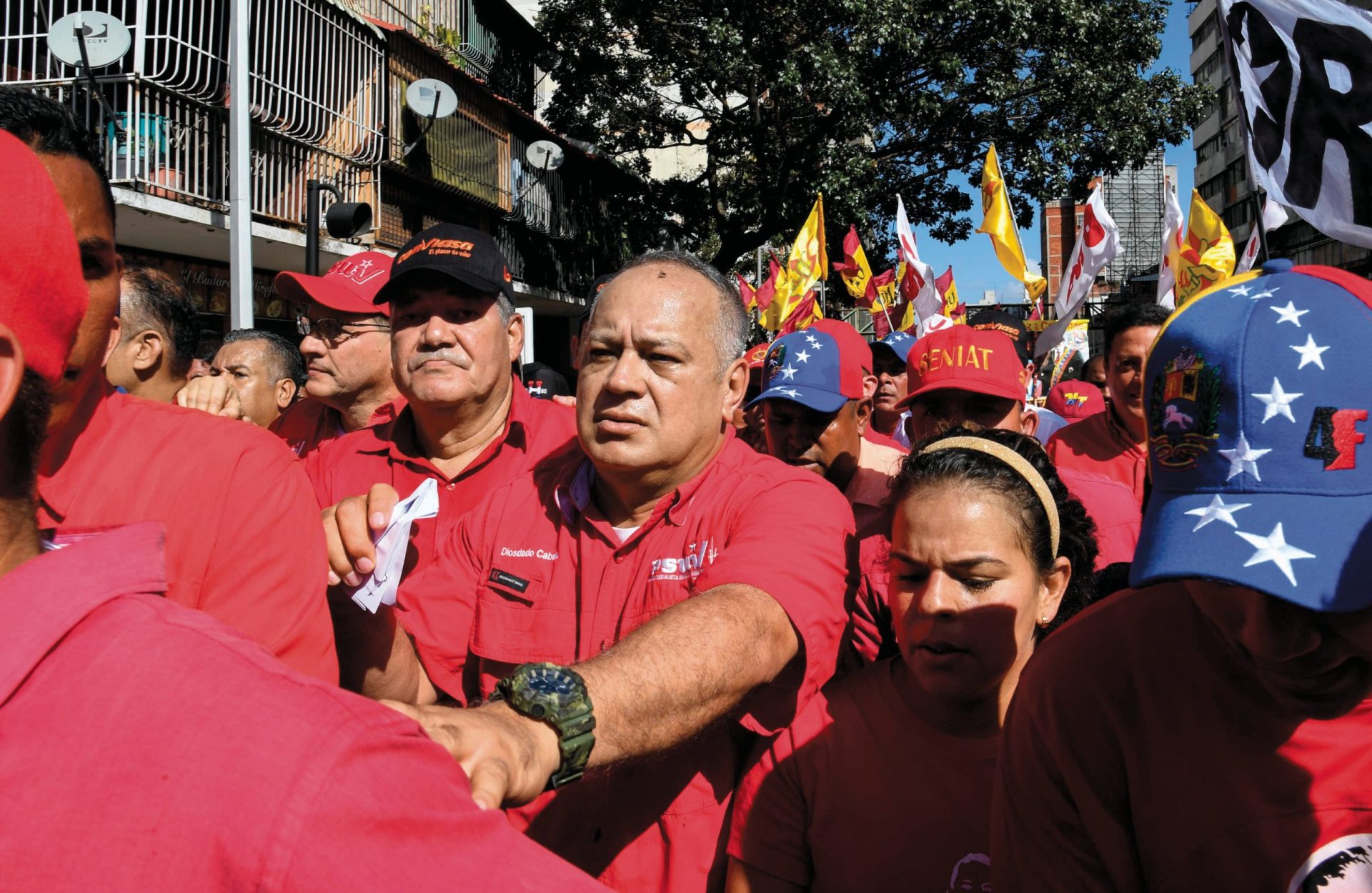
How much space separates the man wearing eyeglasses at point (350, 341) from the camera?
3730 millimetres

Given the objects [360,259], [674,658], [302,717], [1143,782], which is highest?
[360,259]

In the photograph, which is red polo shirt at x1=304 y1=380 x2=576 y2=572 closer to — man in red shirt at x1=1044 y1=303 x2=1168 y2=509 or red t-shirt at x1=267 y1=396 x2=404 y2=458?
red t-shirt at x1=267 y1=396 x2=404 y2=458

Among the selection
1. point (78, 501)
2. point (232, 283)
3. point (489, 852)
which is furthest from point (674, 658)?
point (232, 283)

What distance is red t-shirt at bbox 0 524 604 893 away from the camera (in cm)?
74

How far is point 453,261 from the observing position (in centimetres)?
310

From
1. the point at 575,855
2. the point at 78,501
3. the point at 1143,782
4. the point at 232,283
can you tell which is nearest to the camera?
the point at 1143,782

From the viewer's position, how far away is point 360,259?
3.95 m

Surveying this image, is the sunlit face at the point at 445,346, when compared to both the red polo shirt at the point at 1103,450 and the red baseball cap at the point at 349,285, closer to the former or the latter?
the red baseball cap at the point at 349,285

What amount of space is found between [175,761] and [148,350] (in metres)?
2.95

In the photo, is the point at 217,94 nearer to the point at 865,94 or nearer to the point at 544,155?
the point at 544,155

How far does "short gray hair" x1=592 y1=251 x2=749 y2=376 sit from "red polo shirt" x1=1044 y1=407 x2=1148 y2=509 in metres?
2.16

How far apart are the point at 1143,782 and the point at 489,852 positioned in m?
0.99

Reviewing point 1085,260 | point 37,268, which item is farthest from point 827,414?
point 1085,260

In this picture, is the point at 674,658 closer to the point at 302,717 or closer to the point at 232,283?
the point at 302,717
